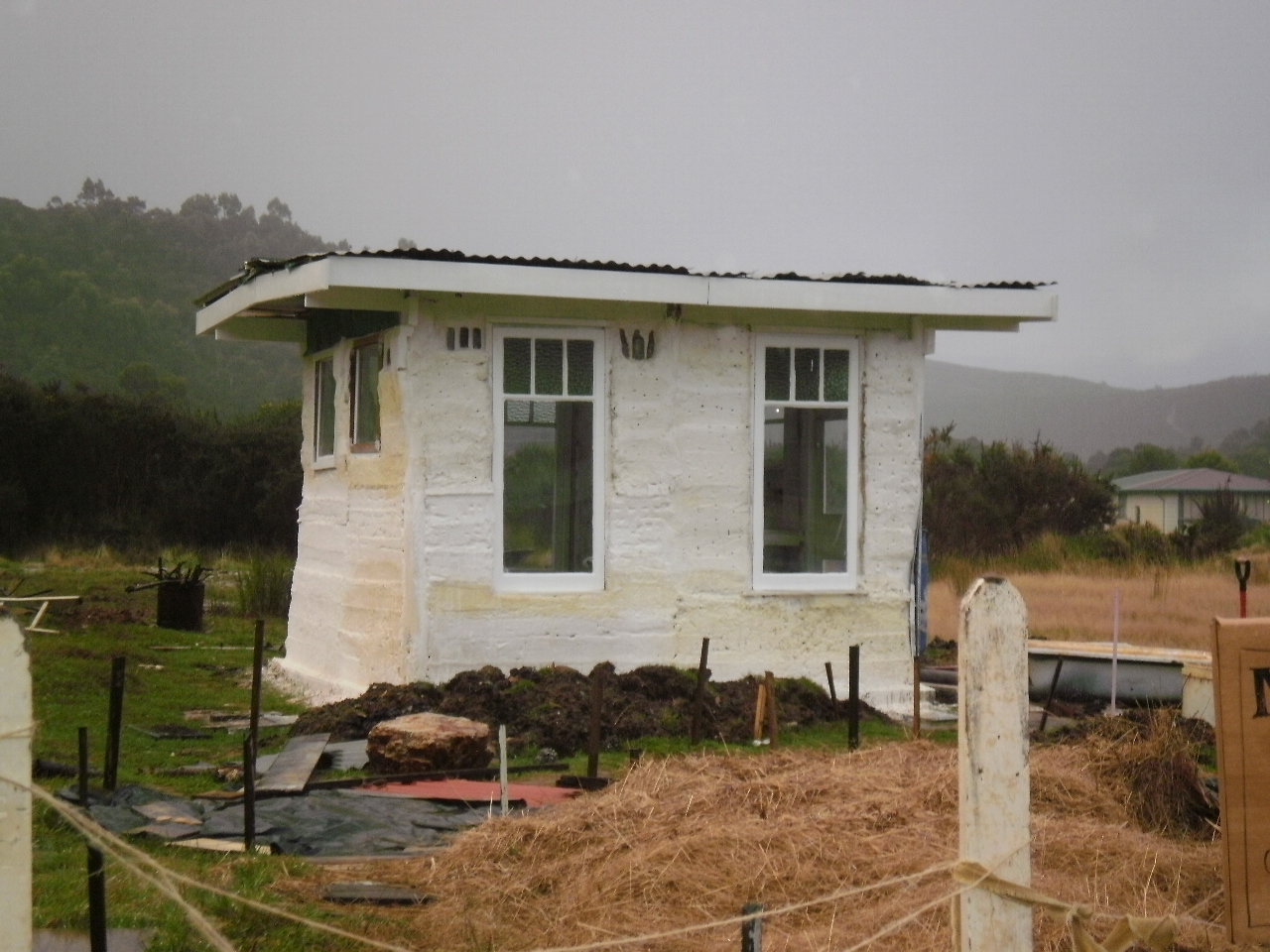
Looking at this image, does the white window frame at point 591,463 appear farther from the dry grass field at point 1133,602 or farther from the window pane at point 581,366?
the dry grass field at point 1133,602

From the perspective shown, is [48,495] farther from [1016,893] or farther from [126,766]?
[1016,893]

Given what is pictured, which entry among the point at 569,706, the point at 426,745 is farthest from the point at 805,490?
the point at 426,745

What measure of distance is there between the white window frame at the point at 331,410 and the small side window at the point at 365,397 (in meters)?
0.33

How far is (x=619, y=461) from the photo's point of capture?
12023 mm

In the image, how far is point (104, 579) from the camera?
22.4 metres

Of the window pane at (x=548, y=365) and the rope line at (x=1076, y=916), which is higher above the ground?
the window pane at (x=548, y=365)

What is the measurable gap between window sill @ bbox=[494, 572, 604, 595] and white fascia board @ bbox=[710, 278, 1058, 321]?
247cm

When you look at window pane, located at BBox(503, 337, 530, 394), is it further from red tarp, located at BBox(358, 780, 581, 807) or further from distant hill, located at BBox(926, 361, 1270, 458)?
distant hill, located at BBox(926, 361, 1270, 458)

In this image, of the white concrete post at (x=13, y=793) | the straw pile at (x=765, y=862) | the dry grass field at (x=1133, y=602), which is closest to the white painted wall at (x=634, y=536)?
the dry grass field at (x=1133, y=602)

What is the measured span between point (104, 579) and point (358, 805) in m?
15.9

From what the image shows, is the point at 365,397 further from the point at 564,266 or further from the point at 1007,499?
the point at 1007,499

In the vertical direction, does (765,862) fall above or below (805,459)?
below

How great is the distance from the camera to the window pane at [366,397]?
12.4m

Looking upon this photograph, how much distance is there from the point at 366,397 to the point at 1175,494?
44.4 metres
